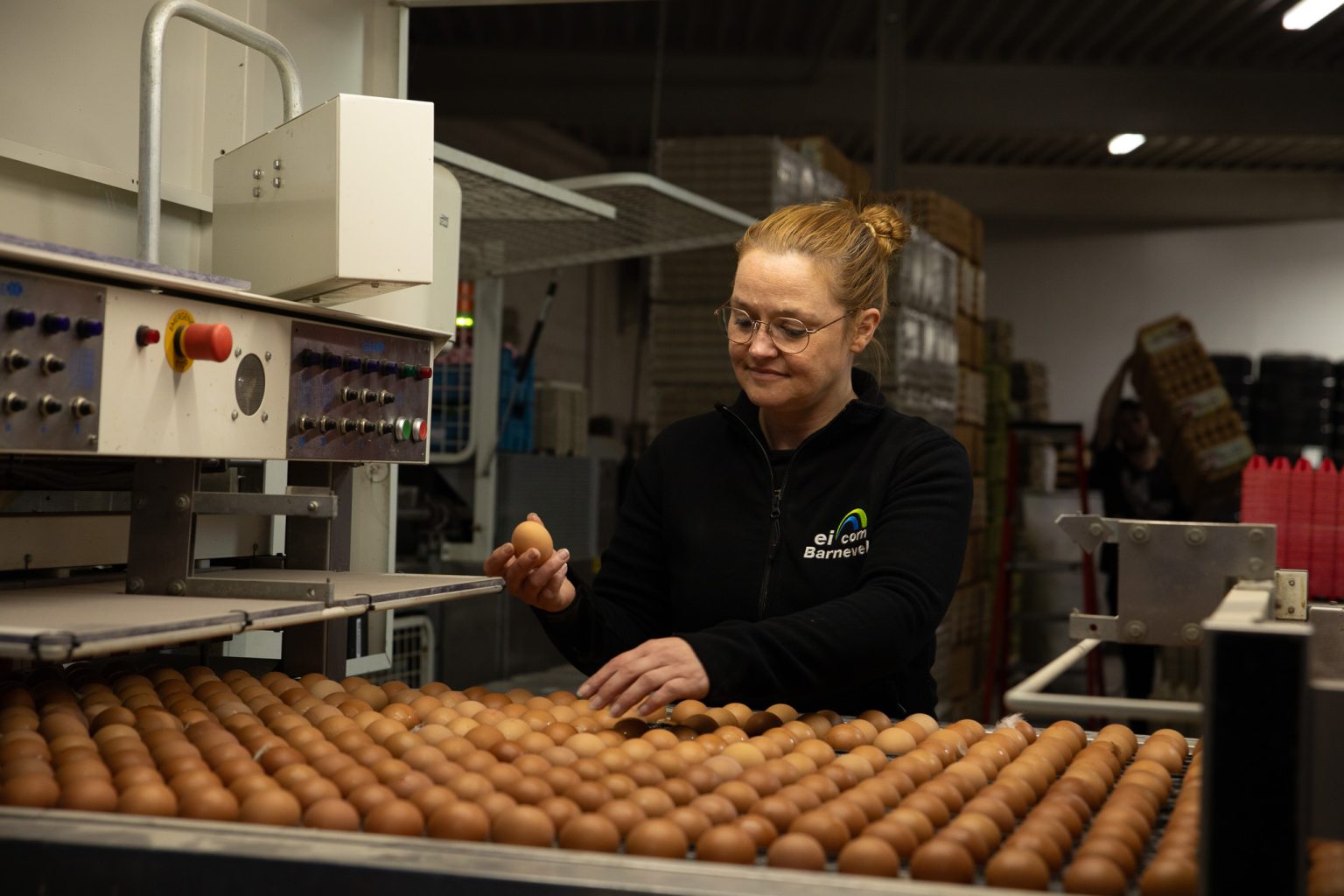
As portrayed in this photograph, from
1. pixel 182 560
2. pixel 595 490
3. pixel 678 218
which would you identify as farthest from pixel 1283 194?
pixel 182 560

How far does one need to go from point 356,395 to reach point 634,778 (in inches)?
39.1

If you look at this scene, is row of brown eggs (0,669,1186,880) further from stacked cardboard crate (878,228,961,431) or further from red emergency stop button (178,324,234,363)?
stacked cardboard crate (878,228,961,431)

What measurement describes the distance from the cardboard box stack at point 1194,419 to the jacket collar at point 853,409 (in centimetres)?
520

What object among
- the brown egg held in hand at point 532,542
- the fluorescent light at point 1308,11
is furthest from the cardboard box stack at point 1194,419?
the brown egg held in hand at point 532,542

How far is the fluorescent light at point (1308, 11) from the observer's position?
7.09 m

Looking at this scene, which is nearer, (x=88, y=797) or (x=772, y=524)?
(x=88, y=797)

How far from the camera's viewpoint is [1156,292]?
13055 mm

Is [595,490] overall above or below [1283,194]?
below

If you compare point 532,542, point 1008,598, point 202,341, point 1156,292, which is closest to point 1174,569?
point 532,542

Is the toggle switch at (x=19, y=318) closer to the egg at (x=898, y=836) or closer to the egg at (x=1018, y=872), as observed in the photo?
the egg at (x=898, y=836)

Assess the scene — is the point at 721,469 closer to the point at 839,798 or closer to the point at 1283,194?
the point at 839,798

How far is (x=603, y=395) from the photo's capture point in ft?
41.2

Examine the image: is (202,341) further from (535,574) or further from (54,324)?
(535,574)

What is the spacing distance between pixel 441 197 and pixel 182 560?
130 cm
